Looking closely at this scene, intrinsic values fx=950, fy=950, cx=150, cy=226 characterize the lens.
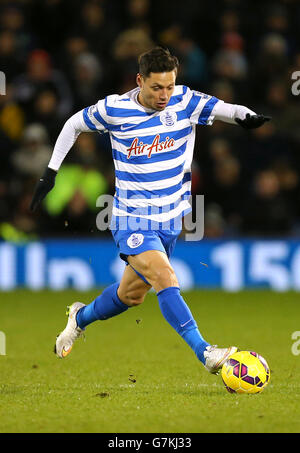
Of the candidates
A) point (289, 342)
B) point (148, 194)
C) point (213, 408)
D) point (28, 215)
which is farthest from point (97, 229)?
point (213, 408)

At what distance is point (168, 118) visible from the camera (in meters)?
6.00

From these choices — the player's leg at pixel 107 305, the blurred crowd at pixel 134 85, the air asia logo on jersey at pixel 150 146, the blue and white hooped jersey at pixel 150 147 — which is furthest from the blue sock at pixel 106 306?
the blurred crowd at pixel 134 85

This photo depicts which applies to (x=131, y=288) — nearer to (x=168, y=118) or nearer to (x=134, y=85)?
(x=168, y=118)

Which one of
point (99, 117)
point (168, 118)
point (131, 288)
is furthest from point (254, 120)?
point (131, 288)

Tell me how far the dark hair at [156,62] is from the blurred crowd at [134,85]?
548cm

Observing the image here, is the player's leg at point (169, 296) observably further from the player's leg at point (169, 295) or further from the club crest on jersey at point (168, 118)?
the club crest on jersey at point (168, 118)

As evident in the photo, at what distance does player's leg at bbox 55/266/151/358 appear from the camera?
6141mm

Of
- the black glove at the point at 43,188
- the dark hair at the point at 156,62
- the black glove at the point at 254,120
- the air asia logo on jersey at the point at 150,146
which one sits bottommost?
the black glove at the point at 43,188

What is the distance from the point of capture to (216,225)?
1162cm

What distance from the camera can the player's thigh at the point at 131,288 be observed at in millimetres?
6105

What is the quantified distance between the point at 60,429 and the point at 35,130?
7.39 metres

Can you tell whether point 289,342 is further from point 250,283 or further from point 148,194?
point 250,283

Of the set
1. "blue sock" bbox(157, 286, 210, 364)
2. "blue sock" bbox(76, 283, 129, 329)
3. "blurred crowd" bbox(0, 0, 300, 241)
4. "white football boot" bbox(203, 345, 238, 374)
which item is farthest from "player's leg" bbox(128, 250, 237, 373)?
"blurred crowd" bbox(0, 0, 300, 241)

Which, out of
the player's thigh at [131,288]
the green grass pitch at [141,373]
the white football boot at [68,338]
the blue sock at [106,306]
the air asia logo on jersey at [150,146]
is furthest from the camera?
the white football boot at [68,338]
